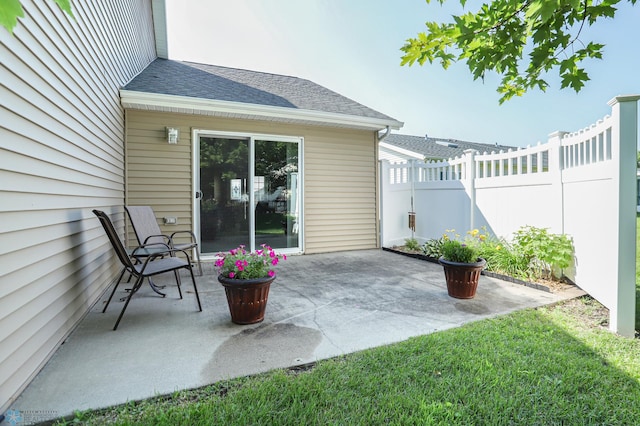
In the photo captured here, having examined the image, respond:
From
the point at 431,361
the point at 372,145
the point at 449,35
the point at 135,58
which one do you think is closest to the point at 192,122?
the point at 135,58

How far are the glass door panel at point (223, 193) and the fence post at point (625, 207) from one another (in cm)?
470

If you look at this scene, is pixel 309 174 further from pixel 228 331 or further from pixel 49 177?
pixel 49 177

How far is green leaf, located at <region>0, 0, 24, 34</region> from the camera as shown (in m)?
0.74

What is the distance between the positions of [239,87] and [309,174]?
201cm

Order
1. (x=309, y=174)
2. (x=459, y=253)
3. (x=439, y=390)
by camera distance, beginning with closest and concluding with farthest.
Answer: (x=439, y=390)
(x=459, y=253)
(x=309, y=174)

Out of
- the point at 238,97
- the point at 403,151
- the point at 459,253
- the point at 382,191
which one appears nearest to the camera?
the point at 459,253

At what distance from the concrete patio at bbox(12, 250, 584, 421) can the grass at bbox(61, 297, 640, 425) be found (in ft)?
0.58

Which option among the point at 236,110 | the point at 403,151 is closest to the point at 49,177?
the point at 236,110

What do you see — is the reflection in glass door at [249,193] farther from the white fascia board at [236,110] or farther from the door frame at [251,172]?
the white fascia board at [236,110]

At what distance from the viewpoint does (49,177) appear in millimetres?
2158

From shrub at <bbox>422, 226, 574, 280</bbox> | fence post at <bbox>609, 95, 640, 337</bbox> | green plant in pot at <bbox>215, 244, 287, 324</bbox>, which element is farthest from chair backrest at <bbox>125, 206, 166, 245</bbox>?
fence post at <bbox>609, 95, 640, 337</bbox>

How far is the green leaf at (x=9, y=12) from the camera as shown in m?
0.74

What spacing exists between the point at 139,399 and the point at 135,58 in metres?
5.49

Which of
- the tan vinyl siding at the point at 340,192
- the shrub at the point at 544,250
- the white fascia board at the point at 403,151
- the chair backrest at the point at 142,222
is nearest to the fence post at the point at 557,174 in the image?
the shrub at the point at 544,250
